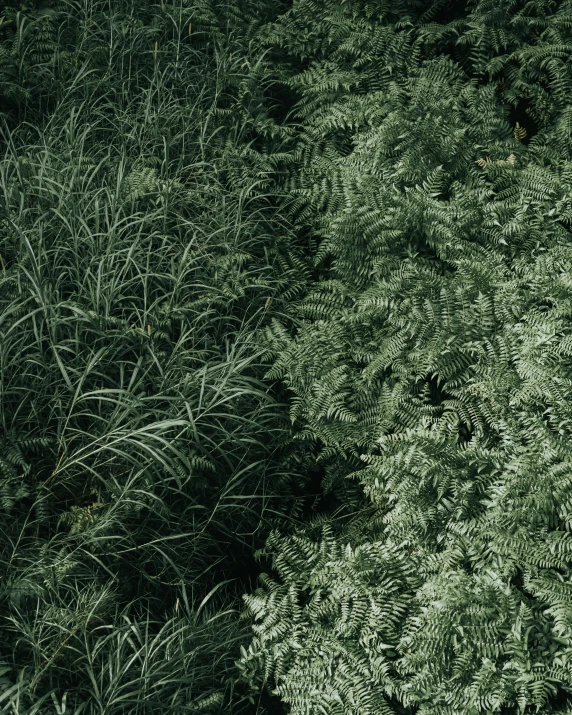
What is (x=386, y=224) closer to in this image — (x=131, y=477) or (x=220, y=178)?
(x=220, y=178)

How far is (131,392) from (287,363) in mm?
789

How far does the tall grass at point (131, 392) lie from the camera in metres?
3.08

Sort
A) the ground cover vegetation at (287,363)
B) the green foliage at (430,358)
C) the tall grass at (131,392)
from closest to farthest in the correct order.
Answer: the green foliage at (430,358), the ground cover vegetation at (287,363), the tall grass at (131,392)

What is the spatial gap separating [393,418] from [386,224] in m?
1.11

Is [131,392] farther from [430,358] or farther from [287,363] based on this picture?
[430,358]

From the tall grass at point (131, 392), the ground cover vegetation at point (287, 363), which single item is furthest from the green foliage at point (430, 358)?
the tall grass at point (131, 392)

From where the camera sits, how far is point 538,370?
338cm

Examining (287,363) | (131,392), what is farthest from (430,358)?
(131,392)

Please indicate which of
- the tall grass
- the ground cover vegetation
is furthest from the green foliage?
the tall grass

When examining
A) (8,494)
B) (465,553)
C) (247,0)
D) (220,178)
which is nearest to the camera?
(465,553)

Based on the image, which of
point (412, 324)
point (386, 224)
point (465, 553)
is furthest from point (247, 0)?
point (465, 553)

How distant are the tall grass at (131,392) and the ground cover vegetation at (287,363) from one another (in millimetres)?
20

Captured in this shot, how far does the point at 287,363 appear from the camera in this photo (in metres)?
4.07

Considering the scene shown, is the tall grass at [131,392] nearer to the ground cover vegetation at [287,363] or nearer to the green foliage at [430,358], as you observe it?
the ground cover vegetation at [287,363]
